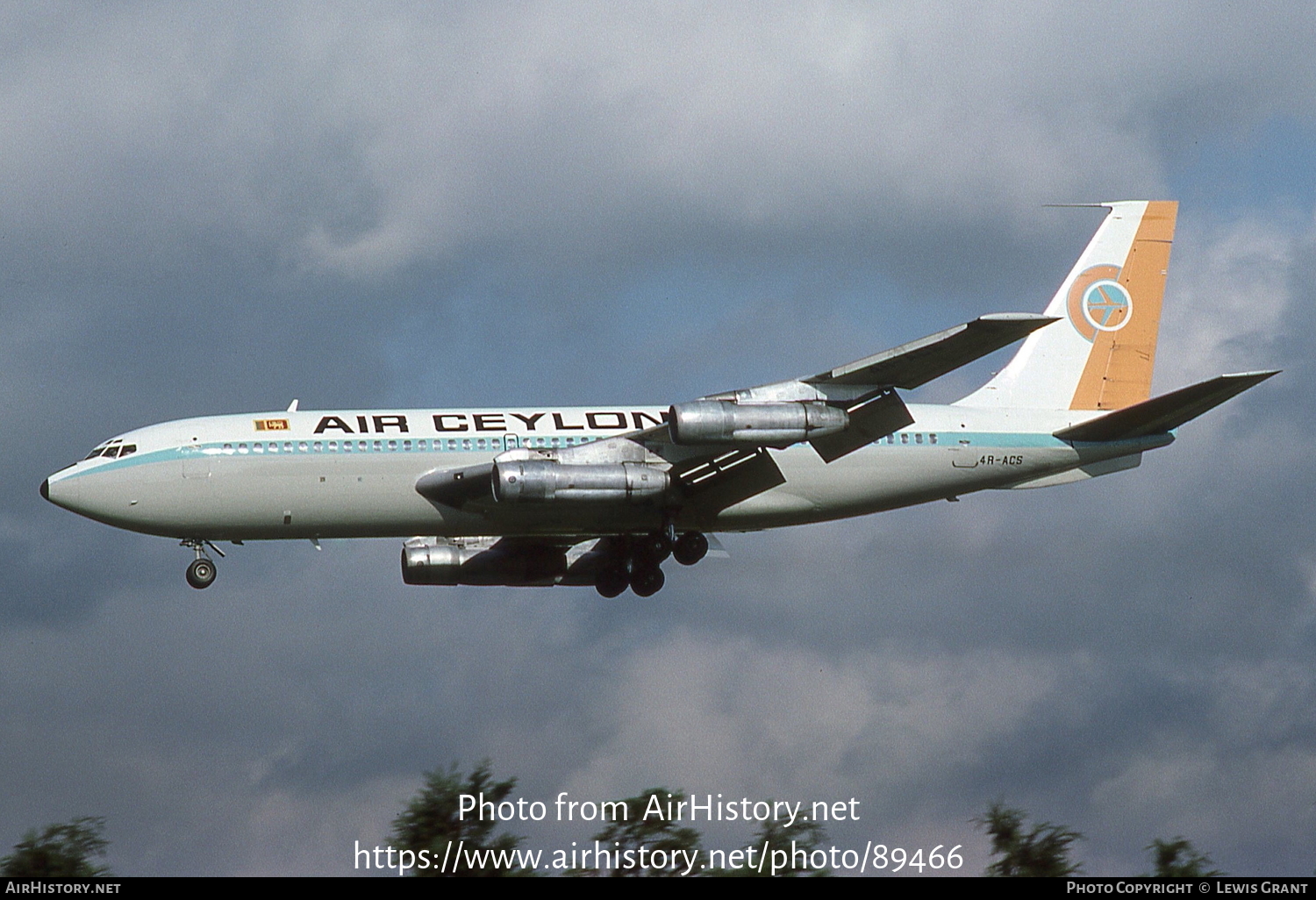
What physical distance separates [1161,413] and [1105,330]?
287 inches

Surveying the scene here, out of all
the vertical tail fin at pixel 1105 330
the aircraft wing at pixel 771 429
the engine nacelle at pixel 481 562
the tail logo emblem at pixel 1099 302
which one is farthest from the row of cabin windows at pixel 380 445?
the tail logo emblem at pixel 1099 302

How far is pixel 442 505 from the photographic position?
158 ft

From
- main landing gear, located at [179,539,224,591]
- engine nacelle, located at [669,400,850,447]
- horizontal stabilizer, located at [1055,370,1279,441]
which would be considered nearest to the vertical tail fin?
horizontal stabilizer, located at [1055,370,1279,441]

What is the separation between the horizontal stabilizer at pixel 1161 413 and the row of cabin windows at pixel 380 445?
16977 mm

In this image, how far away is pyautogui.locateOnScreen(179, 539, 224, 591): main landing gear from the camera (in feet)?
164

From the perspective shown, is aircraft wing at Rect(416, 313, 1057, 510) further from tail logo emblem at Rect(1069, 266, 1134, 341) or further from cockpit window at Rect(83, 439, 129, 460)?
tail logo emblem at Rect(1069, 266, 1134, 341)

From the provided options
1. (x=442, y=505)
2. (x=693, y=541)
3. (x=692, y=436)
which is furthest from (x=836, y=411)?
(x=442, y=505)

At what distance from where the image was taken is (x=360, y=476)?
48188mm

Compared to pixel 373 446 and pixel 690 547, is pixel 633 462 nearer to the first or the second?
pixel 690 547

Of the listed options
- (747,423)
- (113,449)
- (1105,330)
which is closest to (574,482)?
(747,423)

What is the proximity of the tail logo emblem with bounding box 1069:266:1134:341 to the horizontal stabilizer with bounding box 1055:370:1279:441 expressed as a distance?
4.97 meters

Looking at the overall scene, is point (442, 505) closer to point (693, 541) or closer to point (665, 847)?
point (693, 541)

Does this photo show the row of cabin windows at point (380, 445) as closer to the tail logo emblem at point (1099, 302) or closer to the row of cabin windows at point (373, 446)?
the row of cabin windows at point (373, 446)

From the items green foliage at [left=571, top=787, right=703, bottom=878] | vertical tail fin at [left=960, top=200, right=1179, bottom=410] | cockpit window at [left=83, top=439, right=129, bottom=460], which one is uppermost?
vertical tail fin at [left=960, top=200, right=1179, bottom=410]
